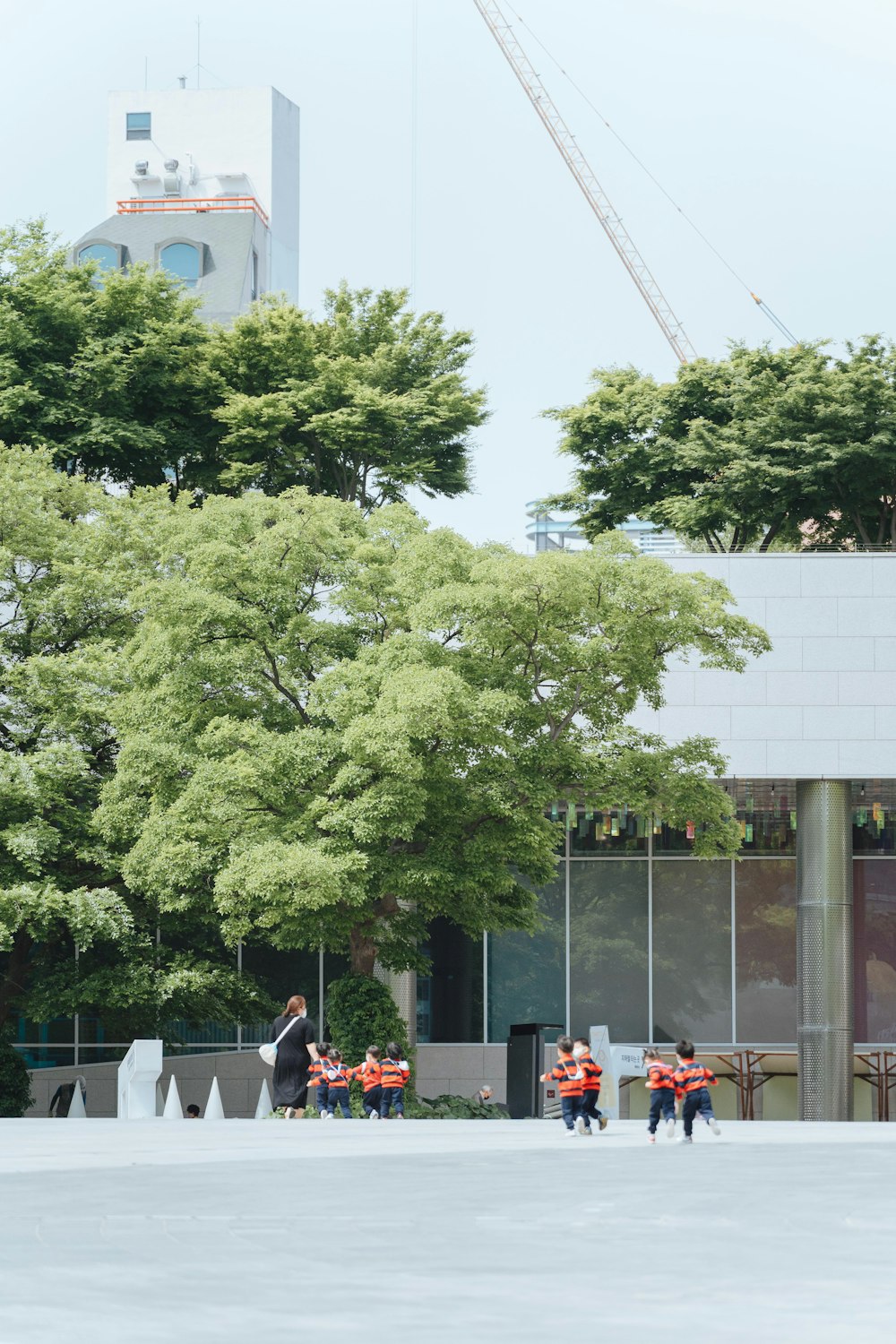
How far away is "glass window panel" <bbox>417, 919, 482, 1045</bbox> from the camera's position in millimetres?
36156

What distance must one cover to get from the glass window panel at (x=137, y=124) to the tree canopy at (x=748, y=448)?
47155mm

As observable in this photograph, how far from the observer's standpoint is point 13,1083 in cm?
3062

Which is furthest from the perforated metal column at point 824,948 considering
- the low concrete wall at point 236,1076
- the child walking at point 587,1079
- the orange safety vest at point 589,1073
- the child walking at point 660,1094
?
the child walking at point 660,1094

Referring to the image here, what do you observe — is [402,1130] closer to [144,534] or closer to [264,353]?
[144,534]

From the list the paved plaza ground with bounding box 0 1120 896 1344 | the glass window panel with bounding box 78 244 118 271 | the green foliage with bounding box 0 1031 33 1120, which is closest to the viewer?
the paved plaza ground with bounding box 0 1120 896 1344

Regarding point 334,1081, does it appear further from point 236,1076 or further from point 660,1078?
point 236,1076

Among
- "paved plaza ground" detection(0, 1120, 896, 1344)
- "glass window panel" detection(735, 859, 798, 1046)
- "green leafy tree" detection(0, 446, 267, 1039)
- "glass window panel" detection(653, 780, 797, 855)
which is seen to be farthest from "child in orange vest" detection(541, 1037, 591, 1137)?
"glass window panel" detection(735, 859, 798, 1046)

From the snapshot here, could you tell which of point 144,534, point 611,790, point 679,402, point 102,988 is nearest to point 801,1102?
point 611,790

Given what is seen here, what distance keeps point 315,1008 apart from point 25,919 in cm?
873

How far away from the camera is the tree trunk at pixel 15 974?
3120 centimetres

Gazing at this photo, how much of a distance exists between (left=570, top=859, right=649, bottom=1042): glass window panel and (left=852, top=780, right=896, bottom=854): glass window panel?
4306 millimetres

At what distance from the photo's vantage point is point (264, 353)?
51.0 meters

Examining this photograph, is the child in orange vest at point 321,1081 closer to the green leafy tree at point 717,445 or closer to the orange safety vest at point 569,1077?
the orange safety vest at point 569,1077

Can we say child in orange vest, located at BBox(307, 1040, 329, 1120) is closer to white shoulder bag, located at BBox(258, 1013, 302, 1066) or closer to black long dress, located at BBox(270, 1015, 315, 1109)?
black long dress, located at BBox(270, 1015, 315, 1109)
